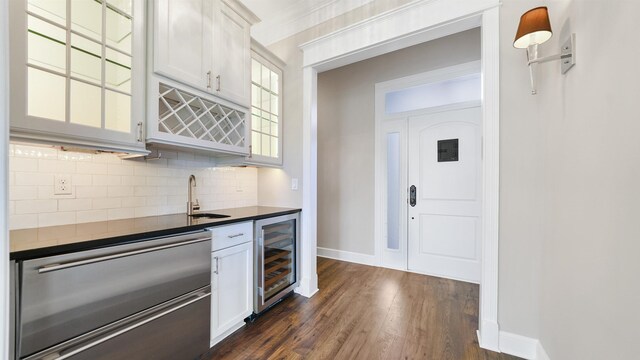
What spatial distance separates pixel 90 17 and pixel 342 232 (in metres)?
3.48

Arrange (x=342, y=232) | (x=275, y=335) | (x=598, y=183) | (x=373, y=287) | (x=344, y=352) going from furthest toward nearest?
(x=342, y=232)
(x=373, y=287)
(x=275, y=335)
(x=344, y=352)
(x=598, y=183)

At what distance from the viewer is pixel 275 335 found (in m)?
1.90

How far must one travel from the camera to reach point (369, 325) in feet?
6.73

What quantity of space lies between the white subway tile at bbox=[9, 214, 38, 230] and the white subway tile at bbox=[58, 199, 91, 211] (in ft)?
0.39

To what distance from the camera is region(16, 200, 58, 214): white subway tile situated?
1315mm

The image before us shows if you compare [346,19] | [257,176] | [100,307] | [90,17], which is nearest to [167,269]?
[100,307]

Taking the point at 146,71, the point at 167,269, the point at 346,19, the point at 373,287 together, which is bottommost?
the point at 373,287

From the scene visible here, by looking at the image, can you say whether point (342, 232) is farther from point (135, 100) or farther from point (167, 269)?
point (135, 100)

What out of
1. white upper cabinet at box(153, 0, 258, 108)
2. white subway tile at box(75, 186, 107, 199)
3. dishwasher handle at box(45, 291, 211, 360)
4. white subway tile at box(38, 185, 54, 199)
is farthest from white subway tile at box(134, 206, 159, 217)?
white upper cabinet at box(153, 0, 258, 108)

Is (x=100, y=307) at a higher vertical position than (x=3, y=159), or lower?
lower

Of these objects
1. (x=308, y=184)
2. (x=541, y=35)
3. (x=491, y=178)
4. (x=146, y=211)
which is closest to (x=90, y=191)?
(x=146, y=211)

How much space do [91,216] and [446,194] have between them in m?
3.51

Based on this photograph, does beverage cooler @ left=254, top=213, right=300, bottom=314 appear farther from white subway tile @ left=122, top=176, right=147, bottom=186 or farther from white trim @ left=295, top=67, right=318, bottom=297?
white subway tile @ left=122, top=176, right=147, bottom=186

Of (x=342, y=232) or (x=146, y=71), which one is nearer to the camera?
(x=146, y=71)
